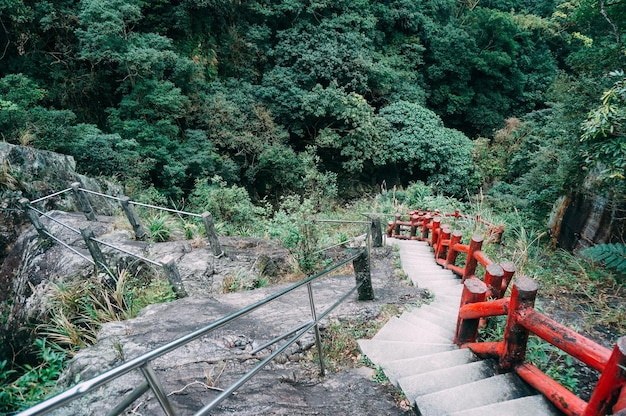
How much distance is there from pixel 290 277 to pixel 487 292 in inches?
127

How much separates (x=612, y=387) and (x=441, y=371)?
102 cm

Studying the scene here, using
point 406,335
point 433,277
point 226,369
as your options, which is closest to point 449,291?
point 433,277

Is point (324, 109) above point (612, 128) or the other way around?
above

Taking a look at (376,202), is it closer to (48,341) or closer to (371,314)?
(371,314)

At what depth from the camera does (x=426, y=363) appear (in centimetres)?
262

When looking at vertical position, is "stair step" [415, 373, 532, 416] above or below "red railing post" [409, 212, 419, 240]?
above

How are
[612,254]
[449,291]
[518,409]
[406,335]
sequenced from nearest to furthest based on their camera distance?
[518,409] → [406,335] → [612,254] → [449,291]

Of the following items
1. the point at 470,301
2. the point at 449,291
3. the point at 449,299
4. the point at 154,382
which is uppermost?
the point at 154,382

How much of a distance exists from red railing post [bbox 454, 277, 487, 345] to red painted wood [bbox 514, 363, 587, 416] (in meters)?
0.55

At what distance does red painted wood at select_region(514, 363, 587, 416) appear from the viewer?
1.83 m

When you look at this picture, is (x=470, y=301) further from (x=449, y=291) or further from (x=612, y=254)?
(x=612, y=254)

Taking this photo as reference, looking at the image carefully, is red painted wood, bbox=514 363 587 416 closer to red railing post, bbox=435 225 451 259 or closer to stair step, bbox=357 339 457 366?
stair step, bbox=357 339 457 366

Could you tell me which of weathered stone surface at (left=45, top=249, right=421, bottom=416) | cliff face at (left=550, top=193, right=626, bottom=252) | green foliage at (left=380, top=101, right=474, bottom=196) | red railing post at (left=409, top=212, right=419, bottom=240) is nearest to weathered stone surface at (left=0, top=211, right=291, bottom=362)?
weathered stone surface at (left=45, top=249, right=421, bottom=416)

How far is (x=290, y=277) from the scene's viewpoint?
17.9 feet
